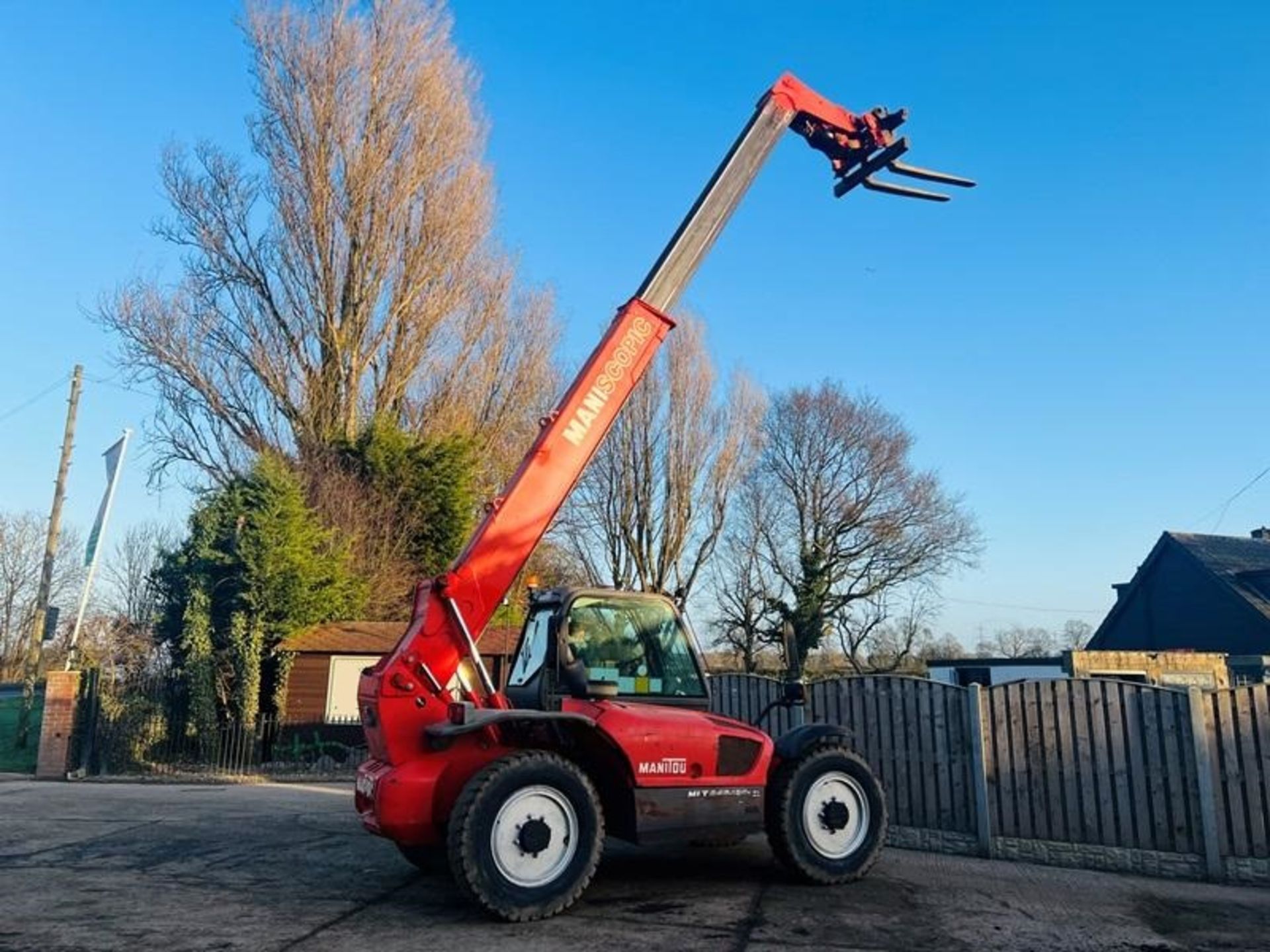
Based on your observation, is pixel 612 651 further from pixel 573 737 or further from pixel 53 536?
pixel 53 536

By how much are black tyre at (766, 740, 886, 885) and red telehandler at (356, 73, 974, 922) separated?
0.01 meters

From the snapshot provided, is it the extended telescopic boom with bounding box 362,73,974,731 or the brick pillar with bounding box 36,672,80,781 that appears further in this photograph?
the brick pillar with bounding box 36,672,80,781

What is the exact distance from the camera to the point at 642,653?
684 cm

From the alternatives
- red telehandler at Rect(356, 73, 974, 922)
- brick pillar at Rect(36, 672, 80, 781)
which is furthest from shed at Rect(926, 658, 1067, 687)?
brick pillar at Rect(36, 672, 80, 781)

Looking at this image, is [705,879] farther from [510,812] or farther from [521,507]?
[521,507]

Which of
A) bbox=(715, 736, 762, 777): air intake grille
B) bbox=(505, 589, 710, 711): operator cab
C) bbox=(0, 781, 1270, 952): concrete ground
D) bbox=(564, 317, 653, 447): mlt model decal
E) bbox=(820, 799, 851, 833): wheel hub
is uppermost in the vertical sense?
bbox=(564, 317, 653, 447): mlt model decal

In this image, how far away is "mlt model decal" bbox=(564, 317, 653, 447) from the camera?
6957 millimetres

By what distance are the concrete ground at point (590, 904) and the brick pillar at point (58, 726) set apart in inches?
282

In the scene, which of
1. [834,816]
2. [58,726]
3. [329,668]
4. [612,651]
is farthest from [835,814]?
Result: [58,726]

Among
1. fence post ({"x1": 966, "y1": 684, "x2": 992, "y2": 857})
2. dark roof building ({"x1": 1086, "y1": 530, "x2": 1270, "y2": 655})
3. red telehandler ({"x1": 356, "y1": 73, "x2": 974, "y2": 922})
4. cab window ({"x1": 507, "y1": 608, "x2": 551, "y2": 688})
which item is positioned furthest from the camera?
dark roof building ({"x1": 1086, "y1": 530, "x2": 1270, "y2": 655})

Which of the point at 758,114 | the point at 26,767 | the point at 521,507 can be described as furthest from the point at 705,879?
the point at 26,767

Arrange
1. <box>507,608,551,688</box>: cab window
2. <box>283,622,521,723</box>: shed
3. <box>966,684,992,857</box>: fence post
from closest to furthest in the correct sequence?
1. <box>507,608,551,688</box>: cab window
2. <box>966,684,992,857</box>: fence post
3. <box>283,622,521,723</box>: shed

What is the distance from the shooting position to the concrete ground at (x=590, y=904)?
5.16 metres

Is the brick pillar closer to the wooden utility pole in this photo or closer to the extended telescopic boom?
the wooden utility pole
